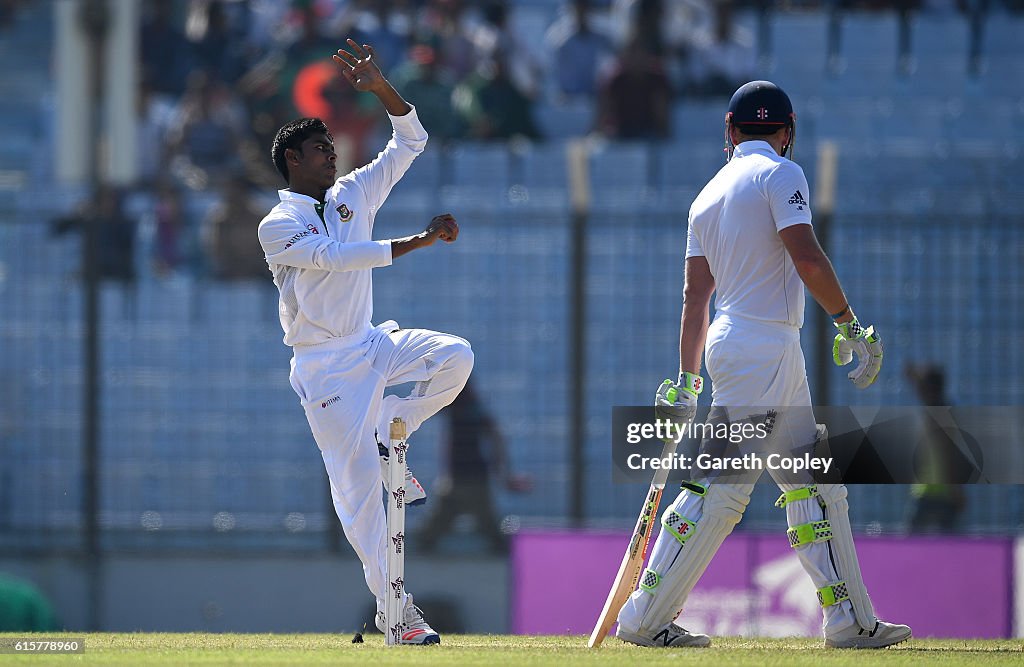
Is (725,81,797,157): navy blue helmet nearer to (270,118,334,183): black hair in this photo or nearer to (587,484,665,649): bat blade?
(587,484,665,649): bat blade

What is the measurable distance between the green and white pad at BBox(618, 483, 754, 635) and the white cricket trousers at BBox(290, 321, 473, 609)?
1008mm

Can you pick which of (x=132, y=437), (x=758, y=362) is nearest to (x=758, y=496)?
(x=132, y=437)

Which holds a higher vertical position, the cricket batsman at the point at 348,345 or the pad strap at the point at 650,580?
the cricket batsman at the point at 348,345

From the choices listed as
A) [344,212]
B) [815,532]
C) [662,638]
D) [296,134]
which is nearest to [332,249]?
[344,212]

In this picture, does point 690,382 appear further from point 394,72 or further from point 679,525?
point 394,72

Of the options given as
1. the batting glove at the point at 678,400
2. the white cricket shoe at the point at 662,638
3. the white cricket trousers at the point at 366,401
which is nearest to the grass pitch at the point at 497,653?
the white cricket shoe at the point at 662,638

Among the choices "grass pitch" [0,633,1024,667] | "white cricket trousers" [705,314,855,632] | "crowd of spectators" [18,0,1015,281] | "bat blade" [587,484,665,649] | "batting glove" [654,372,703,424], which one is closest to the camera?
"grass pitch" [0,633,1024,667]

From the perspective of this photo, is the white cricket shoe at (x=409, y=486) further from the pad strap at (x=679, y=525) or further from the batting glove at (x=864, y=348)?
the batting glove at (x=864, y=348)

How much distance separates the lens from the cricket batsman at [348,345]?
626cm

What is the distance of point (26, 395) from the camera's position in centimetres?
1174

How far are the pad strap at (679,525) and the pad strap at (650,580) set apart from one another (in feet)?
0.49

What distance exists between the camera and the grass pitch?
17.6 ft

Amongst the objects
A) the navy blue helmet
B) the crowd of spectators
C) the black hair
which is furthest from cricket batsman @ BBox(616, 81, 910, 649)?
the crowd of spectators

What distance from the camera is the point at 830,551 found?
595cm
